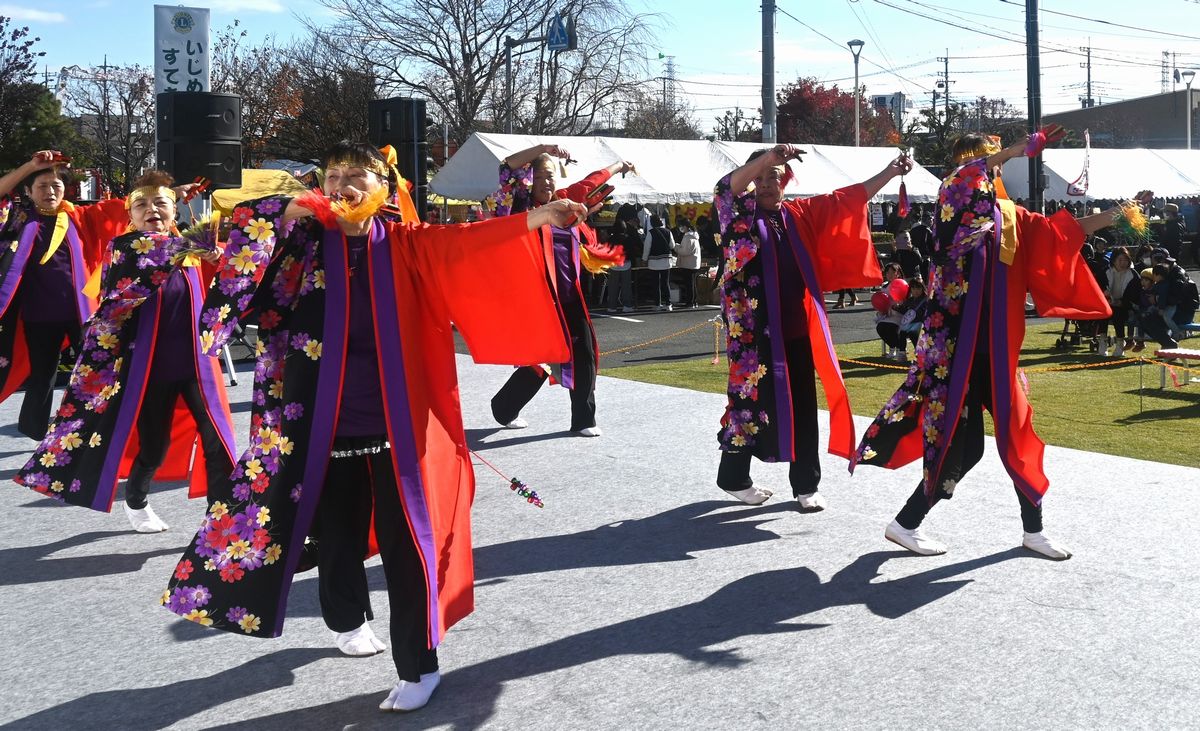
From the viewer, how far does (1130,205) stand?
192 inches

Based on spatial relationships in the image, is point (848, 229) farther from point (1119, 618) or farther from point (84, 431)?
point (84, 431)

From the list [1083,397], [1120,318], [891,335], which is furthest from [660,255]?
[1083,397]

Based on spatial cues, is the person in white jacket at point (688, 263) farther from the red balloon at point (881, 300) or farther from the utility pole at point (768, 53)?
the red balloon at point (881, 300)

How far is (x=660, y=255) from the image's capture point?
19.8 m

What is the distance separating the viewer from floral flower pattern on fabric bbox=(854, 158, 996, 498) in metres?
4.82

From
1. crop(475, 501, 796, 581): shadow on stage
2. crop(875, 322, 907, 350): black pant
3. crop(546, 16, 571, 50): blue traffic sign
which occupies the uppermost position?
crop(546, 16, 571, 50): blue traffic sign

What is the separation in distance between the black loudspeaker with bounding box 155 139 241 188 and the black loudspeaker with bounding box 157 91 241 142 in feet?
0.20

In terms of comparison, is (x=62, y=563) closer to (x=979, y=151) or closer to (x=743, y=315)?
(x=743, y=315)

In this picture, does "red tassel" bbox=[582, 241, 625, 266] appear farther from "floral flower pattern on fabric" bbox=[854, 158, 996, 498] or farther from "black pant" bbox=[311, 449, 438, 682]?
"black pant" bbox=[311, 449, 438, 682]

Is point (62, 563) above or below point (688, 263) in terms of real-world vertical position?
below

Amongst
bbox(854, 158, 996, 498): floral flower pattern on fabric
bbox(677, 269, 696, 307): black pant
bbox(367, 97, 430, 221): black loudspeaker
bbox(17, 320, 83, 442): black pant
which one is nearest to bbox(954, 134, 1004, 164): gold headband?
bbox(854, 158, 996, 498): floral flower pattern on fabric

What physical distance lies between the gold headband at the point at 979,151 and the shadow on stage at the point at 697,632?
1659mm

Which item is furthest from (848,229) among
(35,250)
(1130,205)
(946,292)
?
(35,250)

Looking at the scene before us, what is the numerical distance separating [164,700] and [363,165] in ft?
5.71
